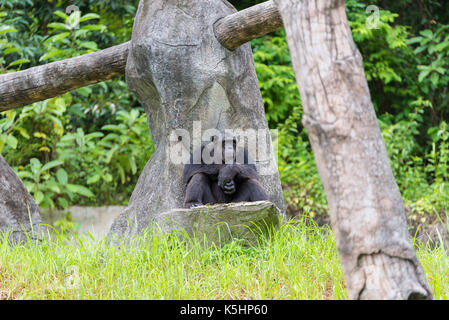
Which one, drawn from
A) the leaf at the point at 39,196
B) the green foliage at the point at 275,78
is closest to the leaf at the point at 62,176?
the leaf at the point at 39,196

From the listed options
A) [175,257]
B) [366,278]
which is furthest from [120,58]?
[366,278]

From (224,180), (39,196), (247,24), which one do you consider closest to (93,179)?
(39,196)

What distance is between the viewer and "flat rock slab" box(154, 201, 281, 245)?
3.53 m

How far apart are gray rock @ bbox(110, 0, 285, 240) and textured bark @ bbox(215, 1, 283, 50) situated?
0.30 ft

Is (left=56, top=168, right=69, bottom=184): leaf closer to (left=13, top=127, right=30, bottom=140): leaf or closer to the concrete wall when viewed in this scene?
(left=13, top=127, right=30, bottom=140): leaf

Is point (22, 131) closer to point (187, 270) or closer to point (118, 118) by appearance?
point (118, 118)

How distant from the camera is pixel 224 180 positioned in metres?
3.93

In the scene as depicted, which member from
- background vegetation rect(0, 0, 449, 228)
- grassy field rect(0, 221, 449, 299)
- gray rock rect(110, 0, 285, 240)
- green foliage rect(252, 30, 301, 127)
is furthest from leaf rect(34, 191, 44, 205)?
green foliage rect(252, 30, 301, 127)

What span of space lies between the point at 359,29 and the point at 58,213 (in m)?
5.11

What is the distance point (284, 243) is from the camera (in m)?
3.51

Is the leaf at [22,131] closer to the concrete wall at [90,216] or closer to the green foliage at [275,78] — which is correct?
the concrete wall at [90,216]

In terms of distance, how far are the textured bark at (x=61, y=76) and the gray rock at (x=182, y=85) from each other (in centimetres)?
27

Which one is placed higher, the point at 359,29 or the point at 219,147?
the point at 359,29
